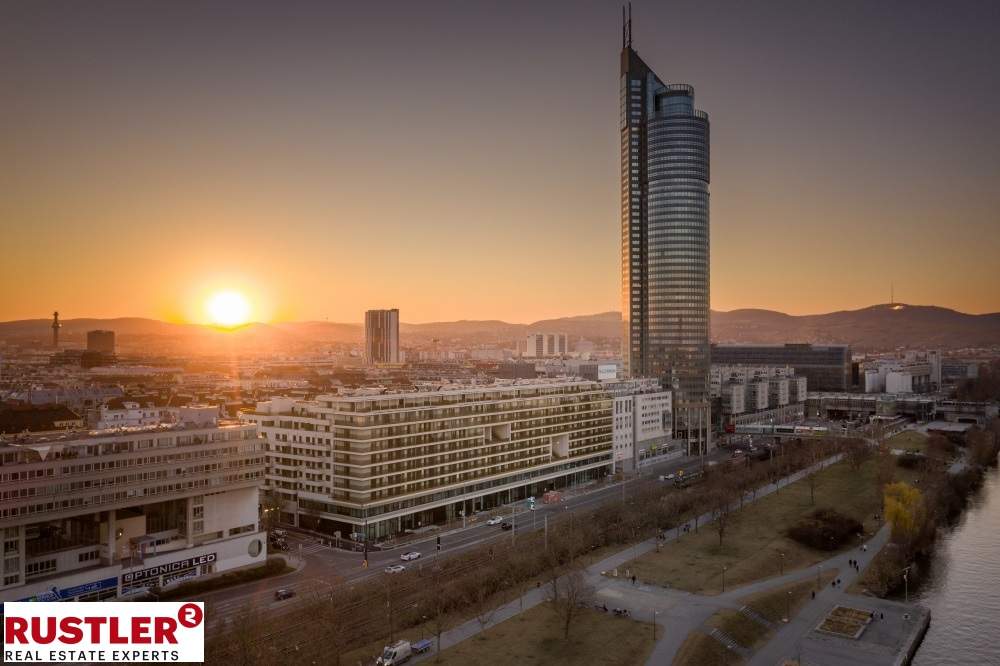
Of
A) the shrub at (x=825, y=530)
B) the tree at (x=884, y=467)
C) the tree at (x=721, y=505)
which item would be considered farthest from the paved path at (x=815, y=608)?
the tree at (x=884, y=467)

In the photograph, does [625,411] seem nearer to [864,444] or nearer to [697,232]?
[864,444]

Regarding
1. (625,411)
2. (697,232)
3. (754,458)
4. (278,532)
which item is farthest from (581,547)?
(697,232)

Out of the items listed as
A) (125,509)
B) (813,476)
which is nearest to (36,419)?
(125,509)

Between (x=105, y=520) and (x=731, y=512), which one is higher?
(x=105, y=520)

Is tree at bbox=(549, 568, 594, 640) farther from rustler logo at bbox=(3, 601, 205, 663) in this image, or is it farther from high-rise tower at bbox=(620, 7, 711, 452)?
high-rise tower at bbox=(620, 7, 711, 452)

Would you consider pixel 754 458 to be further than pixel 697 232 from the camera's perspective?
No

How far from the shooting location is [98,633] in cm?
2694

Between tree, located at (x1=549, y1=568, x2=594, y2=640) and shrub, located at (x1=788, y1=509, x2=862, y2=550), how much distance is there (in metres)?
21.5

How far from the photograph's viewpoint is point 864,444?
90812 millimetres

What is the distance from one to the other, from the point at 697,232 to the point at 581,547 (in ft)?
251

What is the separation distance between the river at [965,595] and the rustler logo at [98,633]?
1430 inches

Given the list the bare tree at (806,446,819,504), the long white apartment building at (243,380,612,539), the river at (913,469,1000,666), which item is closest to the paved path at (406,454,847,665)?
the river at (913,469,1000,666)

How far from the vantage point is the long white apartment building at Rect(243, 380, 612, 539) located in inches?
2219

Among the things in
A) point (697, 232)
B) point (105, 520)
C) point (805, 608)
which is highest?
point (697, 232)
